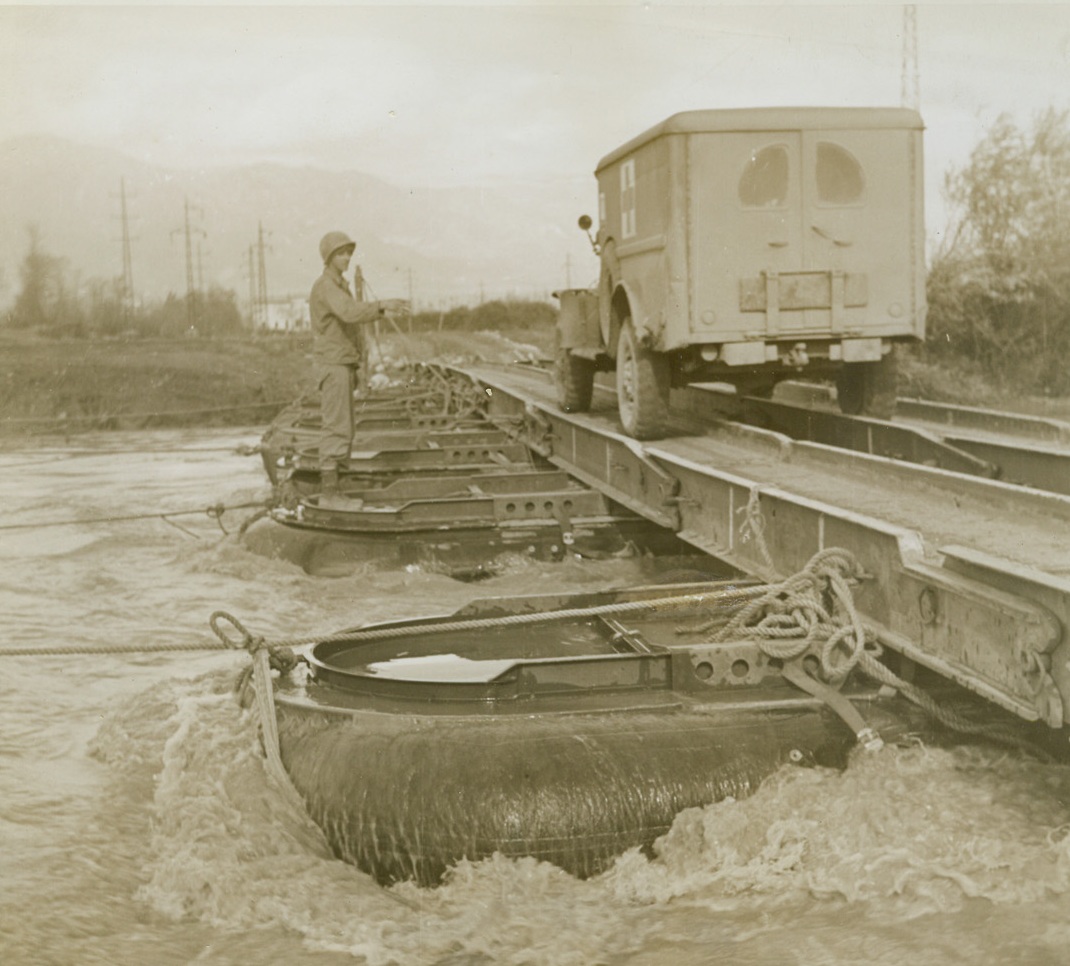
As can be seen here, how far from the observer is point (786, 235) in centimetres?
952

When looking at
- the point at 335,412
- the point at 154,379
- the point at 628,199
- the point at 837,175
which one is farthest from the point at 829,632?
the point at 154,379

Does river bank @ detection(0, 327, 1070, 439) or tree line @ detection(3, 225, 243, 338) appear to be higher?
tree line @ detection(3, 225, 243, 338)

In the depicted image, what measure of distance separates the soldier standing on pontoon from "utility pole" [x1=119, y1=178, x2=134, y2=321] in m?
36.3

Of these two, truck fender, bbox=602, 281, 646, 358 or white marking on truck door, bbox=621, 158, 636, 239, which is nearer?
white marking on truck door, bbox=621, 158, 636, 239

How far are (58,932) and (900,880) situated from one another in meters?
2.92

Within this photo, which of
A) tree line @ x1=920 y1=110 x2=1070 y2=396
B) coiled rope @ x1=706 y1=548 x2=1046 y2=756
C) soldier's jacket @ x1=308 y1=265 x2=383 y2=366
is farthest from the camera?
tree line @ x1=920 y1=110 x2=1070 y2=396

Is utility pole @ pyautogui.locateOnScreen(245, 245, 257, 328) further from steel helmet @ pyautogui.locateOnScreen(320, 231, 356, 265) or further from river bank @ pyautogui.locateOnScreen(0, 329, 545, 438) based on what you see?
steel helmet @ pyautogui.locateOnScreen(320, 231, 356, 265)

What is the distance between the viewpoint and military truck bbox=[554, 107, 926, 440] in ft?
30.9

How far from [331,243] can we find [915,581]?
7381 mm

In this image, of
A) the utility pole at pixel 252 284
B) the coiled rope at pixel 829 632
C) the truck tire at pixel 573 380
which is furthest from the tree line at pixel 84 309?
the coiled rope at pixel 829 632

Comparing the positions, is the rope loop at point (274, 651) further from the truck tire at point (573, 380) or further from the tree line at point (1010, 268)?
the tree line at point (1010, 268)

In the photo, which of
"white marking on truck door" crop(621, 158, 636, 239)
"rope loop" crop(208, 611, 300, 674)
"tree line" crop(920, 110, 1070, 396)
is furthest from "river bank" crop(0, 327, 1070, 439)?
"rope loop" crop(208, 611, 300, 674)

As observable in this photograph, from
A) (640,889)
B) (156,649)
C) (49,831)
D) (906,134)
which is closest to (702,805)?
(640,889)

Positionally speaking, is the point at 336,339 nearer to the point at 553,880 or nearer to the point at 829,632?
the point at 829,632
